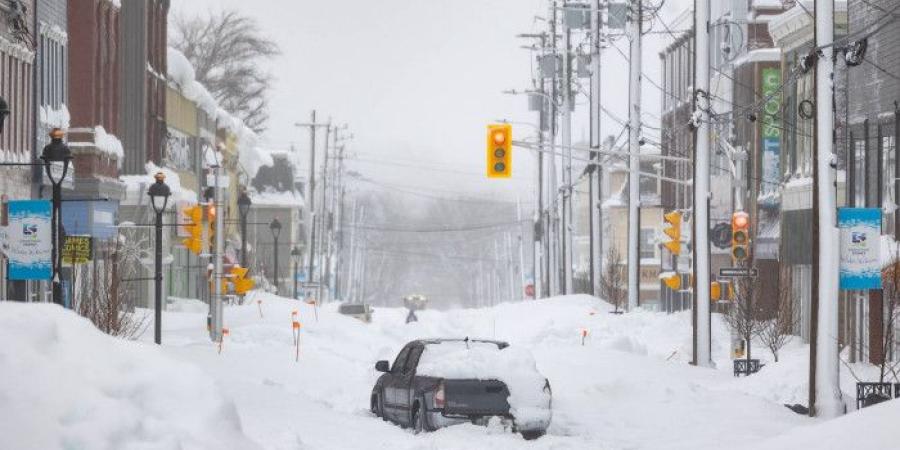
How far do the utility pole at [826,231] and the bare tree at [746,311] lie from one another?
10737 mm

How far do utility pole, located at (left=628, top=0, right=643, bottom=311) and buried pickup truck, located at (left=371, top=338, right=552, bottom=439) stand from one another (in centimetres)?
2552

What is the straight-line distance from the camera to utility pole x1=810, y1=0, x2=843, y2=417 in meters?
25.0

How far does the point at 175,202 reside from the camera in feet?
201

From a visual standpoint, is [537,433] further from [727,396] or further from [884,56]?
[884,56]

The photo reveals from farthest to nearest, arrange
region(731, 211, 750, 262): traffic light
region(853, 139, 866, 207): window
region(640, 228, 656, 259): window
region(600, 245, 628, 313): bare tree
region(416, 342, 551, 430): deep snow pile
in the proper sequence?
region(640, 228, 656, 259): window → region(600, 245, 628, 313): bare tree → region(853, 139, 866, 207): window → region(731, 211, 750, 262): traffic light → region(416, 342, 551, 430): deep snow pile

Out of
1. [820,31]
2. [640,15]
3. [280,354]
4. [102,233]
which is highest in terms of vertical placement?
[640,15]

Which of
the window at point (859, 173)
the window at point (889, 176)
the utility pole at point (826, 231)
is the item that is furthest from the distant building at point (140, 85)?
the utility pole at point (826, 231)

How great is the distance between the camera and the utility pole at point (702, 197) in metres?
35.4

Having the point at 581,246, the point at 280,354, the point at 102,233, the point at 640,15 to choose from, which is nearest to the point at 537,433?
the point at 280,354

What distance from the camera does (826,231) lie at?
25.0 m

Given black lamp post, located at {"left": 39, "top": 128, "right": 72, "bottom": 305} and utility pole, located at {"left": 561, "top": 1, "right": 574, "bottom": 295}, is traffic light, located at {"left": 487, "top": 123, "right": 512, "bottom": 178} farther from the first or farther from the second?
utility pole, located at {"left": 561, "top": 1, "right": 574, "bottom": 295}

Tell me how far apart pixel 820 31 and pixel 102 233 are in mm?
20987

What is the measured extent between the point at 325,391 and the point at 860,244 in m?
10.6

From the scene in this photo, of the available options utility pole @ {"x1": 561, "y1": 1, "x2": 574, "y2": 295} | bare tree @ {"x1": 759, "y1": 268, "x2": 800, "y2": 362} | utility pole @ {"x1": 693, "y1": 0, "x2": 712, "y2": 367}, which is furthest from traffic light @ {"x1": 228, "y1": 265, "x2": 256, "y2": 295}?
utility pole @ {"x1": 561, "y1": 1, "x2": 574, "y2": 295}
